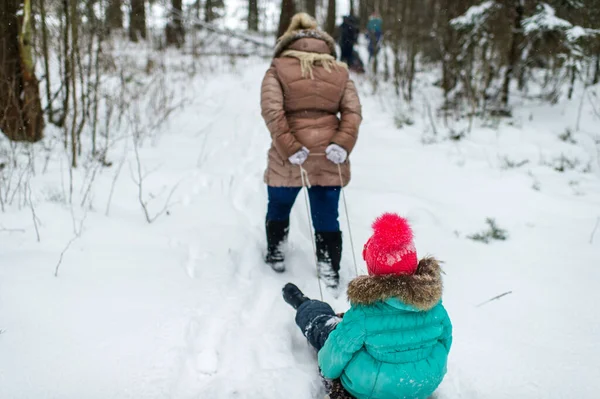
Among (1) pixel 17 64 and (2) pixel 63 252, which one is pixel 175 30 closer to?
(1) pixel 17 64

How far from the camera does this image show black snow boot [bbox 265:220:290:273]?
3.18 m

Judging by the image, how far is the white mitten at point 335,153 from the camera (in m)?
2.88

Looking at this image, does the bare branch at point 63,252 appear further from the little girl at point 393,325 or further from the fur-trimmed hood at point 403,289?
the fur-trimmed hood at point 403,289

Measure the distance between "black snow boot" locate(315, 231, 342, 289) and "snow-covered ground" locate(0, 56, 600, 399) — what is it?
0.14 meters

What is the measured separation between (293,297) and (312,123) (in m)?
1.17

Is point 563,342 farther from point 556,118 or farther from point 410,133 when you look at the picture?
point 556,118

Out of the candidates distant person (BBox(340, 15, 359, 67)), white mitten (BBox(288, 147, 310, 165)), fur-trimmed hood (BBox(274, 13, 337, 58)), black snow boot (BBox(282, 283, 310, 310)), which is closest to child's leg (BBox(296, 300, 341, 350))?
black snow boot (BBox(282, 283, 310, 310))

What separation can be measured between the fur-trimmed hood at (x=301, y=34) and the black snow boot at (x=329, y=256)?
130cm

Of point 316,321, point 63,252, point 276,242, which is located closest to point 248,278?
point 276,242

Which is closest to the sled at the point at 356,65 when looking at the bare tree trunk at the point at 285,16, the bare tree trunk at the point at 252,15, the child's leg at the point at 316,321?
the bare tree trunk at the point at 285,16

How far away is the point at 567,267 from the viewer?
10.7 feet

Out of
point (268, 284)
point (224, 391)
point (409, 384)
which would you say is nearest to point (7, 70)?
point (268, 284)

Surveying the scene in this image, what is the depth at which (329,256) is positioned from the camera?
10.2 feet

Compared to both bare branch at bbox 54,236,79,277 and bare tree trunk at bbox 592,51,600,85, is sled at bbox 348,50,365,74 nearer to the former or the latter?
bare tree trunk at bbox 592,51,600,85
